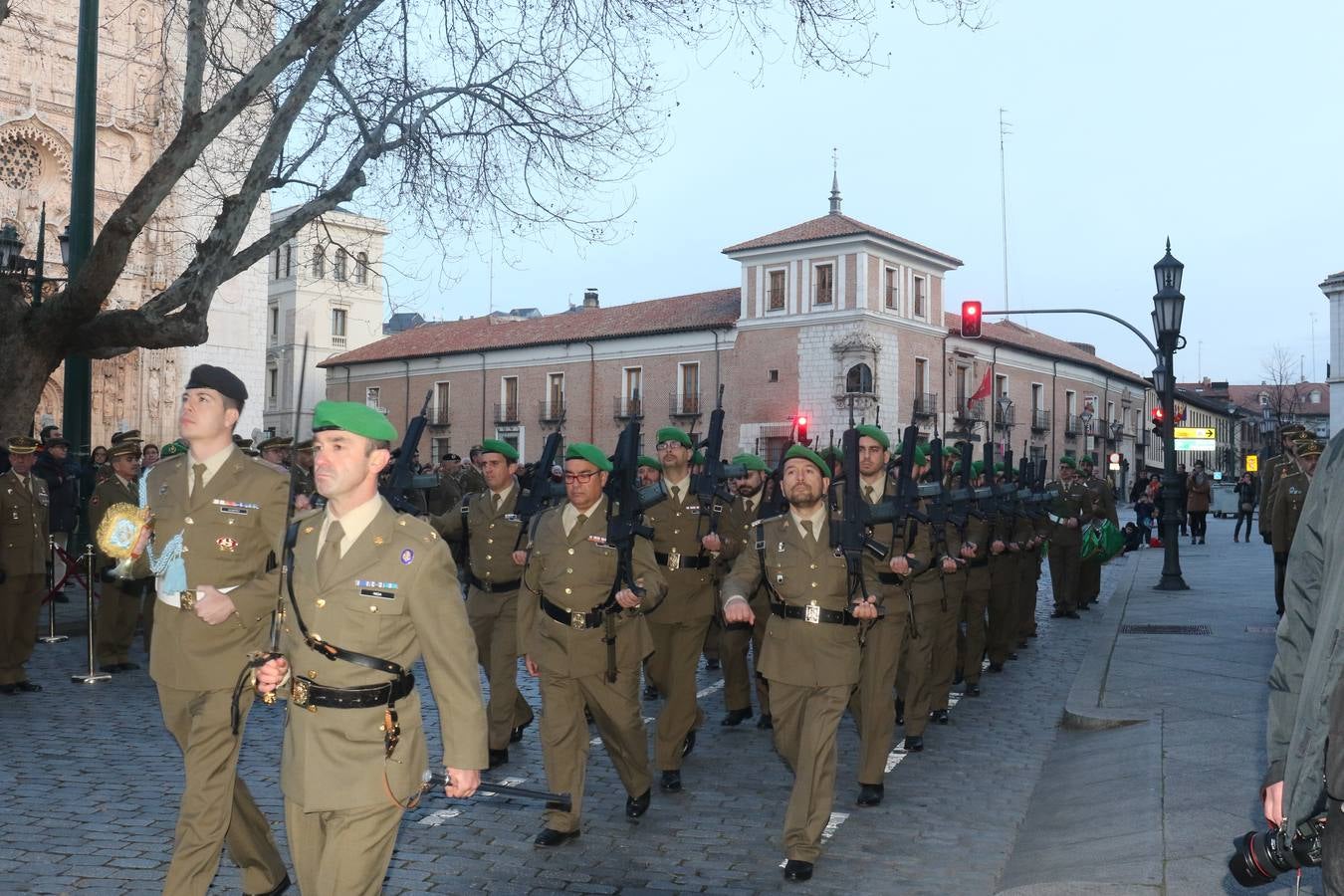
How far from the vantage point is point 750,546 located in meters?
6.44

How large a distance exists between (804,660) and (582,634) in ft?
3.89

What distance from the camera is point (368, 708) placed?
3.81 m

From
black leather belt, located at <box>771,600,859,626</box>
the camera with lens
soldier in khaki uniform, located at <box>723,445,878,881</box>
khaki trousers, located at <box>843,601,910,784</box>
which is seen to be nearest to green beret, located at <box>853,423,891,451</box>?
khaki trousers, located at <box>843,601,910,784</box>

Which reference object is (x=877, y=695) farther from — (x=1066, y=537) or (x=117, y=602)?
(x=1066, y=537)

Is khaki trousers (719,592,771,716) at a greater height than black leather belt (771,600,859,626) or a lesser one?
lesser

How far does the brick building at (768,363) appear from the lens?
167ft

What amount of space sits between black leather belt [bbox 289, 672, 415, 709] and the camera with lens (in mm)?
2361

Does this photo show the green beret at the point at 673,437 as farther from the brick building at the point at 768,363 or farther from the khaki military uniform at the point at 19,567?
the brick building at the point at 768,363

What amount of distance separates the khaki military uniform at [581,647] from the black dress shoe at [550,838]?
0.54 ft

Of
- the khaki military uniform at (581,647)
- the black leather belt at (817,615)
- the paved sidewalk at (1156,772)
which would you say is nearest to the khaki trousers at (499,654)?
the khaki military uniform at (581,647)

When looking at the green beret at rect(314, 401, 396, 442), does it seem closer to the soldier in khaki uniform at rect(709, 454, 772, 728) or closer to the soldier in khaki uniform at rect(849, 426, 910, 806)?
the soldier in khaki uniform at rect(849, 426, 910, 806)

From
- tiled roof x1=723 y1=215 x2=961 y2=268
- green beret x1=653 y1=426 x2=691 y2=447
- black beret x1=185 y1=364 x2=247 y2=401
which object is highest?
tiled roof x1=723 y1=215 x2=961 y2=268

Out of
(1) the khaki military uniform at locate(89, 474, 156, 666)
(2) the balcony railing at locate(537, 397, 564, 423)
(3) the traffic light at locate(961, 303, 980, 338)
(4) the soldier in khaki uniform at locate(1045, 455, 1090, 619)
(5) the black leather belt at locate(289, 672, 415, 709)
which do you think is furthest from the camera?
(2) the balcony railing at locate(537, 397, 564, 423)

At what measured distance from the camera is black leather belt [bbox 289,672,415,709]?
12.5 feet
